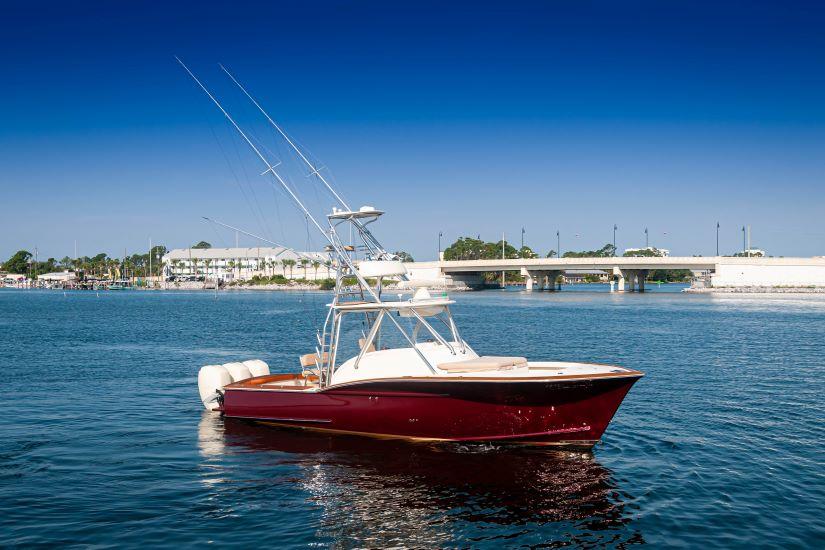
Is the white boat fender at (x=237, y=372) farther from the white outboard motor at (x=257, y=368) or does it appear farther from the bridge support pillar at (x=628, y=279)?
the bridge support pillar at (x=628, y=279)

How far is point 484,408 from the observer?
1642cm

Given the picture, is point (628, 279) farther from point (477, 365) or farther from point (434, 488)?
point (434, 488)

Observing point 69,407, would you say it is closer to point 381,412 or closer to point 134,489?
point 134,489

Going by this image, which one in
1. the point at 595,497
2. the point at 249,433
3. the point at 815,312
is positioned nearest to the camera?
the point at 595,497

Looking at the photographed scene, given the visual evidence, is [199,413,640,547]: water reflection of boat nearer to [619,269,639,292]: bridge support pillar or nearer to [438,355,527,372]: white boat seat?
[438,355,527,372]: white boat seat

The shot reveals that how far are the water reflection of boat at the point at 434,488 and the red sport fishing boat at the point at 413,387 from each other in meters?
0.52

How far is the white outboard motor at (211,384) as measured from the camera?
70.8 ft

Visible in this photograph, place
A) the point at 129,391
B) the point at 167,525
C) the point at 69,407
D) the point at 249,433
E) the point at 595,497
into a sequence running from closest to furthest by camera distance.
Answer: the point at 167,525 → the point at 595,497 → the point at 249,433 → the point at 69,407 → the point at 129,391

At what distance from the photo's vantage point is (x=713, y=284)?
13625 centimetres

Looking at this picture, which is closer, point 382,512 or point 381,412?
point 382,512

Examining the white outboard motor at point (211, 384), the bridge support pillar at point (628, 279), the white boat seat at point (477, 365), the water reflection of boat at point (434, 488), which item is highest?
the bridge support pillar at point (628, 279)

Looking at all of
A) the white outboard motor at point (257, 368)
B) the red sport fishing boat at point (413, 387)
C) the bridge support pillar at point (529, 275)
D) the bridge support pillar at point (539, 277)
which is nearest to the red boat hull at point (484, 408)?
the red sport fishing boat at point (413, 387)

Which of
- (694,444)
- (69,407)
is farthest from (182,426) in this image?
(694,444)

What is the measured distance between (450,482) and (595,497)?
3.15 metres
